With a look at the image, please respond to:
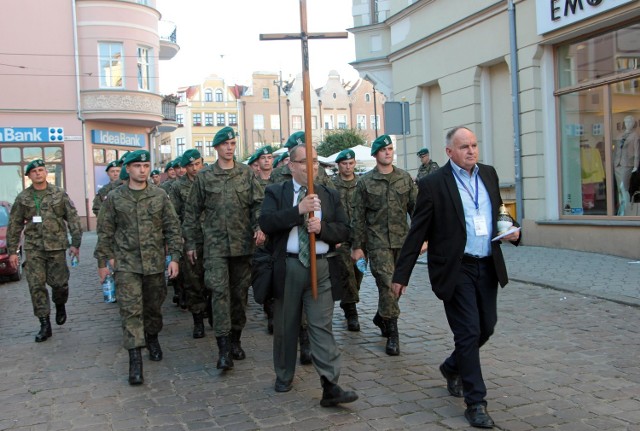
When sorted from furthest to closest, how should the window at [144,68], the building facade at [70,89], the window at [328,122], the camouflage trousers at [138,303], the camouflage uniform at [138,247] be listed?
the window at [328,122] → the window at [144,68] → the building facade at [70,89] → the camouflage uniform at [138,247] → the camouflage trousers at [138,303]

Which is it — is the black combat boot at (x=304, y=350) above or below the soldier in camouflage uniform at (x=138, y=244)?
below

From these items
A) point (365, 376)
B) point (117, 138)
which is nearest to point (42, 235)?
point (365, 376)

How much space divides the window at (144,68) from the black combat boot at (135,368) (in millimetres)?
25080

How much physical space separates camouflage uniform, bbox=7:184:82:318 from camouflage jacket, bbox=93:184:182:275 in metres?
1.88

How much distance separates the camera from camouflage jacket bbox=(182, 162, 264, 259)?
6.18m

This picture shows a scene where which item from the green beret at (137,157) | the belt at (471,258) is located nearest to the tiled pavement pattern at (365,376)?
the belt at (471,258)

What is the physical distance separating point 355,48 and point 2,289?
37.8 ft

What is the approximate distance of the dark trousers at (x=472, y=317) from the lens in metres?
4.39

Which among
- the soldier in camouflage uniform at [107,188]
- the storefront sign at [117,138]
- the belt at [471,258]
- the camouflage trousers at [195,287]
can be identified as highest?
the storefront sign at [117,138]

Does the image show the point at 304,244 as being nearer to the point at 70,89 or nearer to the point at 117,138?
the point at 70,89

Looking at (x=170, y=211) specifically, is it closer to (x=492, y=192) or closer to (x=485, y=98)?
(x=492, y=192)

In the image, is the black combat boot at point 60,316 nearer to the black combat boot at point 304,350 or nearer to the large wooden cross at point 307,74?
the black combat boot at point 304,350

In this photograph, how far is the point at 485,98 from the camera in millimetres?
14539

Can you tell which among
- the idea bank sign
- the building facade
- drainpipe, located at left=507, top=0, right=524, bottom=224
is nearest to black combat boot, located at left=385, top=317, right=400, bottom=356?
the idea bank sign
